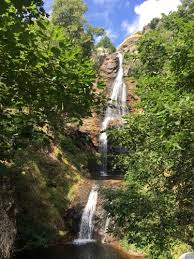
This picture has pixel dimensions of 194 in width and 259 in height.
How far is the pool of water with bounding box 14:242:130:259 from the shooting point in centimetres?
2000

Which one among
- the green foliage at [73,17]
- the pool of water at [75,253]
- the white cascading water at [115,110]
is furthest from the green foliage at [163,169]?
the green foliage at [73,17]

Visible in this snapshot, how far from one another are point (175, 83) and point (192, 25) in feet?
5.43

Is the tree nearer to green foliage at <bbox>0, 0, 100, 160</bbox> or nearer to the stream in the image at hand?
the stream

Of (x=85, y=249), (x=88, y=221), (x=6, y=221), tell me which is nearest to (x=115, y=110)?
(x=88, y=221)

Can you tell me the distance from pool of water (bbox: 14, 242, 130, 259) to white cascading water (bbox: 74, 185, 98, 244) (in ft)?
6.49

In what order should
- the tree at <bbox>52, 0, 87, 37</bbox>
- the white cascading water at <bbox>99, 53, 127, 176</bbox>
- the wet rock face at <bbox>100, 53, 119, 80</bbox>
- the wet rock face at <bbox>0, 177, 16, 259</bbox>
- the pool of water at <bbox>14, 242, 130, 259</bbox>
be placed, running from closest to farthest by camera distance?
the wet rock face at <bbox>0, 177, 16, 259</bbox> → the pool of water at <bbox>14, 242, 130, 259</bbox> → the white cascading water at <bbox>99, 53, 127, 176</bbox> → the wet rock face at <bbox>100, 53, 119, 80</bbox> → the tree at <bbox>52, 0, 87, 37</bbox>

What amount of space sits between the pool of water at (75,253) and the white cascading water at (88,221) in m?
1.98

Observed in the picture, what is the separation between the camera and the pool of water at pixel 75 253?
2000 centimetres

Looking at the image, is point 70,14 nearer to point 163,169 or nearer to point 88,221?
point 88,221

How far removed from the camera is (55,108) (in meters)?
6.65

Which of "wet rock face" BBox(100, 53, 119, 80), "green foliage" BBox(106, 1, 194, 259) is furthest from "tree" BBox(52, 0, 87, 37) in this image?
"green foliage" BBox(106, 1, 194, 259)

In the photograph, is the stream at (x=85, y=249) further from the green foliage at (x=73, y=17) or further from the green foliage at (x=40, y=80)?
the green foliage at (x=73, y=17)

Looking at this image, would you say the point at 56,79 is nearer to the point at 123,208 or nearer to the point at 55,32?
the point at 55,32

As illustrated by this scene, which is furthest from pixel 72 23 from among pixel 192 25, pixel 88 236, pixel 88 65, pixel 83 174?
pixel 88 65
